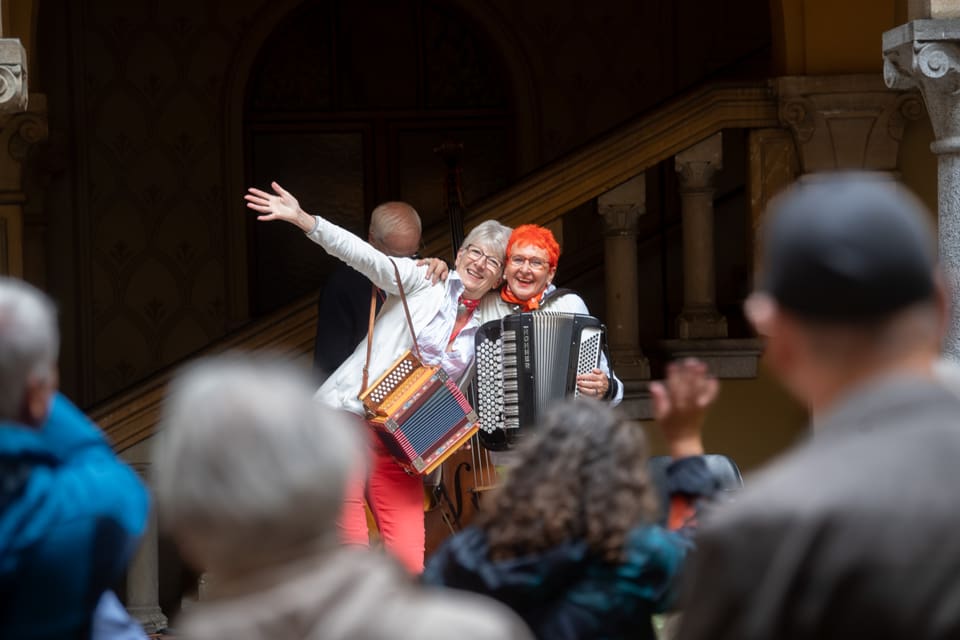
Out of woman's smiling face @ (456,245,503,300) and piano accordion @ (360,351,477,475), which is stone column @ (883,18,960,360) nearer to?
woman's smiling face @ (456,245,503,300)

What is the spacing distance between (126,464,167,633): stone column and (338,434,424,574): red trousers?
1.65m

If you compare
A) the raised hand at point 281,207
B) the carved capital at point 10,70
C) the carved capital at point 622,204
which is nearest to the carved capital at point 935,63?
the carved capital at point 622,204

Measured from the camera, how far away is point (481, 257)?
A: 525cm

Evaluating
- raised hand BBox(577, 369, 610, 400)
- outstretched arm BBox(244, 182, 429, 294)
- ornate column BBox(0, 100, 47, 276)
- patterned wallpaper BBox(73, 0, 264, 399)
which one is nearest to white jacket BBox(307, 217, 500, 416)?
outstretched arm BBox(244, 182, 429, 294)

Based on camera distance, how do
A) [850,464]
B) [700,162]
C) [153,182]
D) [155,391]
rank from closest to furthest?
[850,464], [155,391], [700,162], [153,182]

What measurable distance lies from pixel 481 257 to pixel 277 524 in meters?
3.59

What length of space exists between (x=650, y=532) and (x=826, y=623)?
1.15m

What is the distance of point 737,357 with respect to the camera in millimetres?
7273

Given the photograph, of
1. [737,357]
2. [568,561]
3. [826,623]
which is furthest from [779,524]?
[737,357]

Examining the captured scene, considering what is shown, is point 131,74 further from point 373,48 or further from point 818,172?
point 818,172

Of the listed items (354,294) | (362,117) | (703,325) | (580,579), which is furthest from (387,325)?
(362,117)

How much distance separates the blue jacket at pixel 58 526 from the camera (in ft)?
7.82

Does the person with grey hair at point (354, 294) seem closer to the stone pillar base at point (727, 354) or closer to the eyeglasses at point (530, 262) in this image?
the eyeglasses at point (530, 262)

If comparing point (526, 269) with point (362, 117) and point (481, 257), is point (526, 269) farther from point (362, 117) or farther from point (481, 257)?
point (362, 117)
